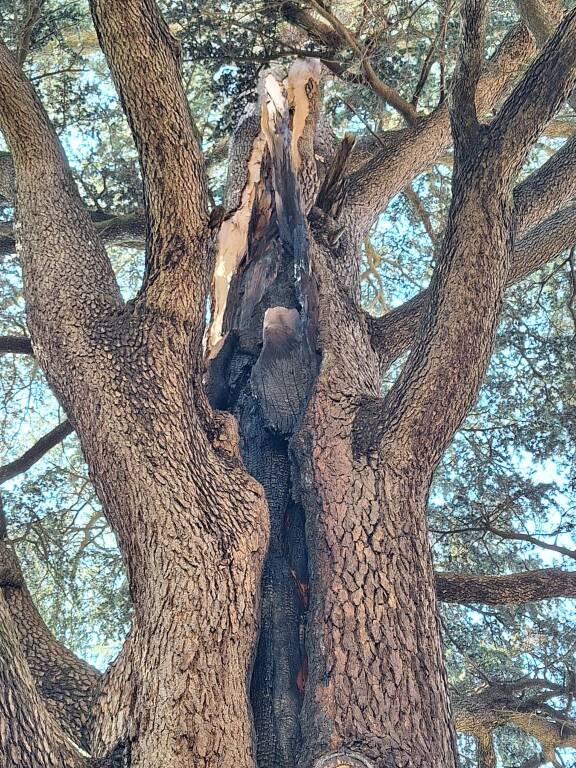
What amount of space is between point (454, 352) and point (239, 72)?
3.51m

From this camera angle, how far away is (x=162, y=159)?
303 centimetres

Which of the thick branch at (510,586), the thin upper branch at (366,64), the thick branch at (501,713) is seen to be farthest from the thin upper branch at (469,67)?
the thick branch at (501,713)

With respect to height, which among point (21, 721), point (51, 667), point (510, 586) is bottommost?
point (21, 721)

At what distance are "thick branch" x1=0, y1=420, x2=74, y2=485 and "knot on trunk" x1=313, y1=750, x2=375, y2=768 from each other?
2497 millimetres

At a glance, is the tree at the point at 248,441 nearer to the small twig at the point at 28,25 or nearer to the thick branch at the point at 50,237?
the thick branch at the point at 50,237

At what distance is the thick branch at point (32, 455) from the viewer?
169 inches

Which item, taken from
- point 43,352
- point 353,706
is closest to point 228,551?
point 353,706

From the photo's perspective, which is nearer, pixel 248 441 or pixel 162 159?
pixel 162 159

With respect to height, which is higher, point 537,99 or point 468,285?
point 537,99

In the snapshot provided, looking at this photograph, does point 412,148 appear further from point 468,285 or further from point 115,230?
point 468,285

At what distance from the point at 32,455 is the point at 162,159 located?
6.84ft

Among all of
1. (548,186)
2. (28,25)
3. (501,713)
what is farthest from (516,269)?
(28,25)

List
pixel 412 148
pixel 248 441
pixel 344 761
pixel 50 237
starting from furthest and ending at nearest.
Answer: pixel 412 148 < pixel 248 441 < pixel 50 237 < pixel 344 761

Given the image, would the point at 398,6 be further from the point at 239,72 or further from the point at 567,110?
the point at 567,110
